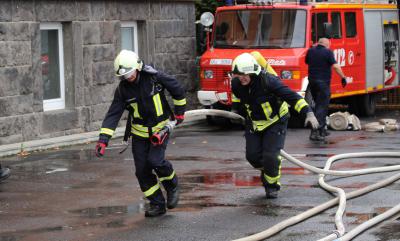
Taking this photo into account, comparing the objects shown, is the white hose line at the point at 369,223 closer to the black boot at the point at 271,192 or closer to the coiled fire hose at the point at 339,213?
the coiled fire hose at the point at 339,213

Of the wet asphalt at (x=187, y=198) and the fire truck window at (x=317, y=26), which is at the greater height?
the fire truck window at (x=317, y=26)

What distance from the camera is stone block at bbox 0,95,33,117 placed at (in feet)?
50.6

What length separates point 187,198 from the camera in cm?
1011

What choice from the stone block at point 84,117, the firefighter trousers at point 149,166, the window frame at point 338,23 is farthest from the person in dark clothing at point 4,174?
the window frame at point 338,23

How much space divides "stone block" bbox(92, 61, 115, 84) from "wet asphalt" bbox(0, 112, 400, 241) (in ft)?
Result: 8.55

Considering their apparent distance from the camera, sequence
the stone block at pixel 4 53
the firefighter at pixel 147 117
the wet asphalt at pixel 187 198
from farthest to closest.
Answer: the stone block at pixel 4 53 < the firefighter at pixel 147 117 < the wet asphalt at pixel 187 198

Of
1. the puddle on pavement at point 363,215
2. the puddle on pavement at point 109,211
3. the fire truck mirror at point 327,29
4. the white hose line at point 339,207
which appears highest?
the fire truck mirror at point 327,29

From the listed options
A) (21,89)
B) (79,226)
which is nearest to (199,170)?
(79,226)

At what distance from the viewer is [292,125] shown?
18.4 metres

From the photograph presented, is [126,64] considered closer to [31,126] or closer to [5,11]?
[5,11]

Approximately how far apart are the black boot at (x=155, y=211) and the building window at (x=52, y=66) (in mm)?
7875

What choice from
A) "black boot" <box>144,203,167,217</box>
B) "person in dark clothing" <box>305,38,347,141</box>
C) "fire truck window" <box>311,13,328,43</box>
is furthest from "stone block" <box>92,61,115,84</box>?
"black boot" <box>144,203,167,217</box>

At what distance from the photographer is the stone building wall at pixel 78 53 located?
15.6 meters

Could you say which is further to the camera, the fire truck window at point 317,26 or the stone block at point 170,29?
the stone block at point 170,29
